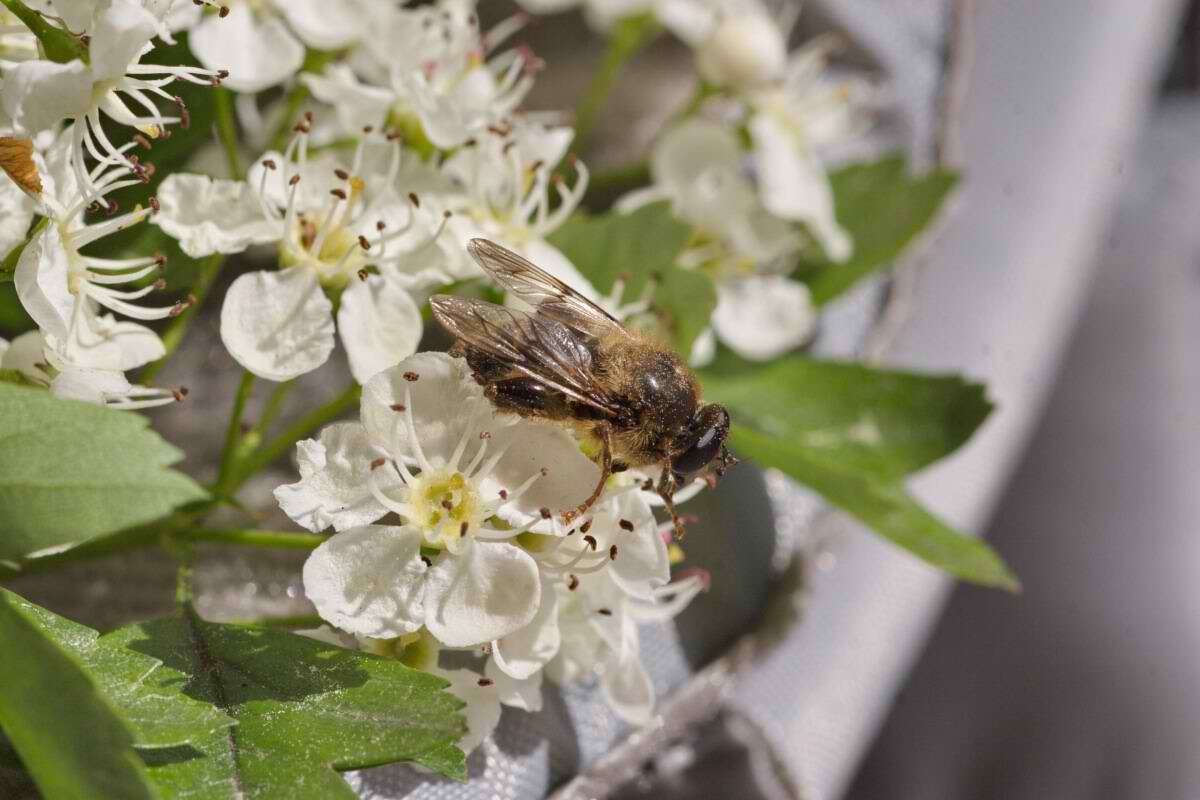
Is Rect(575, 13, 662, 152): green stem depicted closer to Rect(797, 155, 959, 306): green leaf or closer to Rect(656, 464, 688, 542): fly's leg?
Rect(797, 155, 959, 306): green leaf

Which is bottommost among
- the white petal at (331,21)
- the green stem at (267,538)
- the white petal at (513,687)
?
the white petal at (513,687)

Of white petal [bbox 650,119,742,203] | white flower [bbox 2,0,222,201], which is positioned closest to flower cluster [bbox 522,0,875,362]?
white petal [bbox 650,119,742,203]

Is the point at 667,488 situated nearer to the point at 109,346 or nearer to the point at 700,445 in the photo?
the point at 700,445

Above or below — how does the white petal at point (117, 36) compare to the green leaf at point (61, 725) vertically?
above

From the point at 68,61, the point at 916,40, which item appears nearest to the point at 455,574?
the point at 68,61

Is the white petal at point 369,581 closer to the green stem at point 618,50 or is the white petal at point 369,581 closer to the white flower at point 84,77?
the white flower at point 84,77

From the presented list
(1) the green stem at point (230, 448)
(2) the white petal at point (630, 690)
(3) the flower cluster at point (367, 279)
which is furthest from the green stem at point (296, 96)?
(2) the white petal at point (630, 690)
